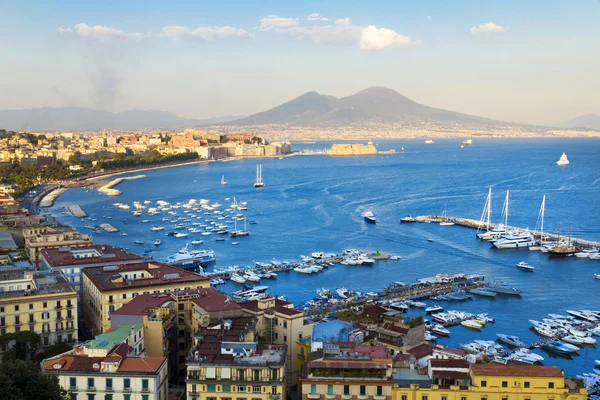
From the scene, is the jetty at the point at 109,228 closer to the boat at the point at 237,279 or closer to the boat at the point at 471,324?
the boat at the point at 237,279

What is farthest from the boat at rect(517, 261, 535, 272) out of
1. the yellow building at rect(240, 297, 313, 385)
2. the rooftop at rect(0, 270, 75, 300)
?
the rooftop at rect(0, 270, 75, 300)

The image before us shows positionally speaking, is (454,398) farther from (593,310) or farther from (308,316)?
(593,310)

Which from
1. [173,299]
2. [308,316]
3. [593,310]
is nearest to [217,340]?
[173,299]

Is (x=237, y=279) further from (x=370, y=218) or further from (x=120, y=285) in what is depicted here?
(x=370, y=218)

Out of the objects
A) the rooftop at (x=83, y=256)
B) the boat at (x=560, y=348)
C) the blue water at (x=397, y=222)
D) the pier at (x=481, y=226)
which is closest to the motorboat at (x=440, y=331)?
the blue water at (x=397, y=222)

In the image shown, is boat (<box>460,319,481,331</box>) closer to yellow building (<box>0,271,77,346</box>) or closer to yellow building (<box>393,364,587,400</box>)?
yellow building (<box>393,364,587,400</box>)

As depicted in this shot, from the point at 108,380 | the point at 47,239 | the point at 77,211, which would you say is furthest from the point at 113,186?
the point at 108,380
